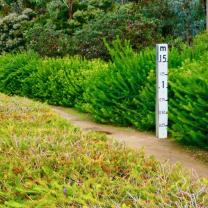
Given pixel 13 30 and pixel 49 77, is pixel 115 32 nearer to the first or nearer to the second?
pixel 49 77

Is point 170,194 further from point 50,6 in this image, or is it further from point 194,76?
point 50,6

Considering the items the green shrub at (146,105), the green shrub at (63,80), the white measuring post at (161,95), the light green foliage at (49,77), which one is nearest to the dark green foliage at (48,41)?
the light green foliage at (49,77)

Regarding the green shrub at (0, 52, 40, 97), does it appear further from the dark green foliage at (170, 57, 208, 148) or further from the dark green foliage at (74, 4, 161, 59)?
the dark green foliage at (170, 57, 208, 148)

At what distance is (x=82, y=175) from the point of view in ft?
16.0

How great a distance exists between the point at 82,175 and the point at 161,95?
5.14 m

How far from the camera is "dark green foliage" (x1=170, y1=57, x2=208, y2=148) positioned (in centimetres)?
838

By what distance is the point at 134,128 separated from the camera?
11094 millimetres

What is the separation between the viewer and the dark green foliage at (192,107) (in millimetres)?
8383

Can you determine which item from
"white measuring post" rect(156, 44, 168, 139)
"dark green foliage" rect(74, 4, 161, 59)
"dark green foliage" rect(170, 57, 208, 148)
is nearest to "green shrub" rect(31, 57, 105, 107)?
"dark green foliage" rect(74, 4, 161, 59)

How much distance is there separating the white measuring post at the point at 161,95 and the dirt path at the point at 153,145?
19 centimetres

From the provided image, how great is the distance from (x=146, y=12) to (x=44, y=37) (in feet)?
12.0


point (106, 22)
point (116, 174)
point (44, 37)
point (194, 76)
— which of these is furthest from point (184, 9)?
point (116, 174)

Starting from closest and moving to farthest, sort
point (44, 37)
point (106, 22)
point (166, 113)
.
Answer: point (166, 113) < point (106, 22) < point (44, 37)

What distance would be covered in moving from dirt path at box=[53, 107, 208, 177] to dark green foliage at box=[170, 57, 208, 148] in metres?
0.23
